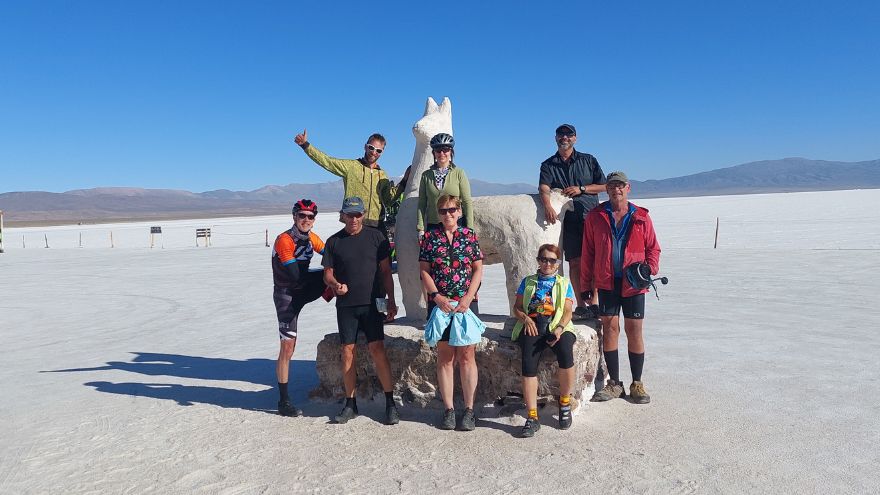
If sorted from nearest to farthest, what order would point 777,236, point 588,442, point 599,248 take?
point 588,442
point 599,248
point 777,236

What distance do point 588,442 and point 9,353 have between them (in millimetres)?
6688

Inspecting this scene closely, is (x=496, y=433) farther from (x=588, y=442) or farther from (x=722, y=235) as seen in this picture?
(x=722, y=235)

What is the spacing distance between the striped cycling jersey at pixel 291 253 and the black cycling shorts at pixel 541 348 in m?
1.64

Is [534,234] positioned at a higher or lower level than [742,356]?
higher

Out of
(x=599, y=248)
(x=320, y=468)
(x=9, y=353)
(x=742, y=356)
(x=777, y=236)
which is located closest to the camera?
(x=320, y=468)

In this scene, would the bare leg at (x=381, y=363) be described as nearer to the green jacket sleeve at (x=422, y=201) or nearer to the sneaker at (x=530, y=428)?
the green jacket sleeve at (x=422, y=201)

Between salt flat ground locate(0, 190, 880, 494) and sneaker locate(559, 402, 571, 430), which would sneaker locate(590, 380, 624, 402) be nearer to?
salt flat ground locate(0, 190, 880, 494)

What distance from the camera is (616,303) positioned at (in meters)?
4.84

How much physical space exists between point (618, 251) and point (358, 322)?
201cm

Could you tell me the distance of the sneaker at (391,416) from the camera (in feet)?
15.2

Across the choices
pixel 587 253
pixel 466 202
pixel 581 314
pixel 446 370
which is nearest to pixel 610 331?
pixel 581 314

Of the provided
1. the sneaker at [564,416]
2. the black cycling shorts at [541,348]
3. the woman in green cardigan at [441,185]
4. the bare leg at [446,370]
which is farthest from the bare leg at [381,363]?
the sneaker at [564,416]

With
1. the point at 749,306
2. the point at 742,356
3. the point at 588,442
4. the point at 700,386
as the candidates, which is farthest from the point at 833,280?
the point at 588,442

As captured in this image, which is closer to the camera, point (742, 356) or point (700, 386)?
point (700, 386)
